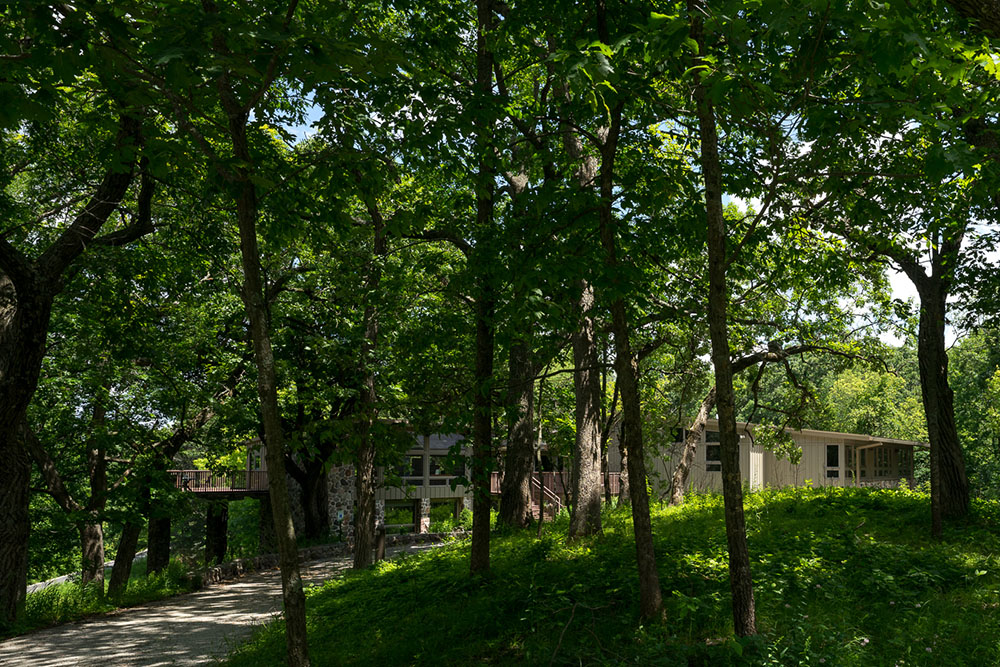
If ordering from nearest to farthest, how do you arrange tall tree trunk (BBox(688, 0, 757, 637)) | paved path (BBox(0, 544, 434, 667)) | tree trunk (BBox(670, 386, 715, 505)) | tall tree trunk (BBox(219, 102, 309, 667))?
tall tree trunk (BBox(219, 102, 309, 667)), tall tree trunk (BBox(688, 0, 757, 637)), paved path (BBox(0, 544, 434, 667)), tree trunk (BBox(670, 386, 715, 505))

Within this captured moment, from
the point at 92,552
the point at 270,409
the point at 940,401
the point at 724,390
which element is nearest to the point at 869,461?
the point at 940,401

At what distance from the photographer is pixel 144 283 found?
14.2 meters

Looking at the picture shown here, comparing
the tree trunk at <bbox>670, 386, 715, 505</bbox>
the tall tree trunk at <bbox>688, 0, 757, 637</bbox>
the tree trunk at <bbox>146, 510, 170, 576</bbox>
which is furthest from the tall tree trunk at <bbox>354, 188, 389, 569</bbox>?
the tree trunk at <bbox>146, 510, 170, 576</bbox>

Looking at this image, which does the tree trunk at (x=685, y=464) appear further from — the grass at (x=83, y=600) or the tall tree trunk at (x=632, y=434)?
the grass at (x=83, y=600)

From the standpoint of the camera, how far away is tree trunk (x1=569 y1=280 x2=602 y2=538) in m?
11.8

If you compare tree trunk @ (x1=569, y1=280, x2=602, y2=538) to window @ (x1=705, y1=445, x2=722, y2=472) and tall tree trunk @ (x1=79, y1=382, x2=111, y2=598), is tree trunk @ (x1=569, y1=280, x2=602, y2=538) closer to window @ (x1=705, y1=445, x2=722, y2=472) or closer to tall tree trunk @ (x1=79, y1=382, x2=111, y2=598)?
tall tree trunk @ (x1=79, y1=382, x2=111, y2=598)

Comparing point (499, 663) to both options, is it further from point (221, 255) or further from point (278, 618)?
point (221, 255)

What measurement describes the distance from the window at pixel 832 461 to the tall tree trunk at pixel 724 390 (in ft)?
94.7

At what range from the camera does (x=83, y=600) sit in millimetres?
15578

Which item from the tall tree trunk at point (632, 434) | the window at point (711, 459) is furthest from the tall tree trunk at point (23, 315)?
the window at point (711, 459)

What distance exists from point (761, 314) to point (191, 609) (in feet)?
50.5

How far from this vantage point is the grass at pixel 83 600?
13.6m

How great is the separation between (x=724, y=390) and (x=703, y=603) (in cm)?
237

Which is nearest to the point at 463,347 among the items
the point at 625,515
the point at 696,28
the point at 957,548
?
the point at 625,515
